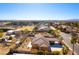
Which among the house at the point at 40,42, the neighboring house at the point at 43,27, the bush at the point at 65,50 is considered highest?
the neighboring house at the point at 43,27

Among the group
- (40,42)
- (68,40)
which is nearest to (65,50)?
(68,40)

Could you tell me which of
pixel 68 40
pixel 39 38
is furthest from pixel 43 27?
pixel 68 40

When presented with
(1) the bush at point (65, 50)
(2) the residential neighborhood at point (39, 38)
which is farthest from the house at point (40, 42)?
(1) the bush at point (65, 50)

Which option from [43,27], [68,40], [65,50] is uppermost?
[43,27]

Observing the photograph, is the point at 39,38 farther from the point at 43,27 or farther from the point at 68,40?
the point at 68,40

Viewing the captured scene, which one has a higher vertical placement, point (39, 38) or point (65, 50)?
point (39, 38)

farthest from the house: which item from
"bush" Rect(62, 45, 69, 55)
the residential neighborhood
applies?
"bush" Rect(62, 45, 69, 55)

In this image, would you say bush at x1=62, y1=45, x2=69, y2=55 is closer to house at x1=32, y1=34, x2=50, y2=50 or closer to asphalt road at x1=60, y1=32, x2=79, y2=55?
asphalt road at x1=60, y1=32, x2=79, y2=55

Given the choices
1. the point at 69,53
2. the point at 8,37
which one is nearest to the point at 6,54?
the point at 8,37

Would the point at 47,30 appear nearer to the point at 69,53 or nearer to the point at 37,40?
the point at 37,40

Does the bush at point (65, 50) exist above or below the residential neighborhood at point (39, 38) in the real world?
below

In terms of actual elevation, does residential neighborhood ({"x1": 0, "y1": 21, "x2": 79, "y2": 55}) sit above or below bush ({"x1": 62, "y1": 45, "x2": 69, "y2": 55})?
above

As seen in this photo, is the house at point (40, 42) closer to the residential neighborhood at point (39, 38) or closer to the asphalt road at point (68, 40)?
the residential neighborhood at point (39, 38)
